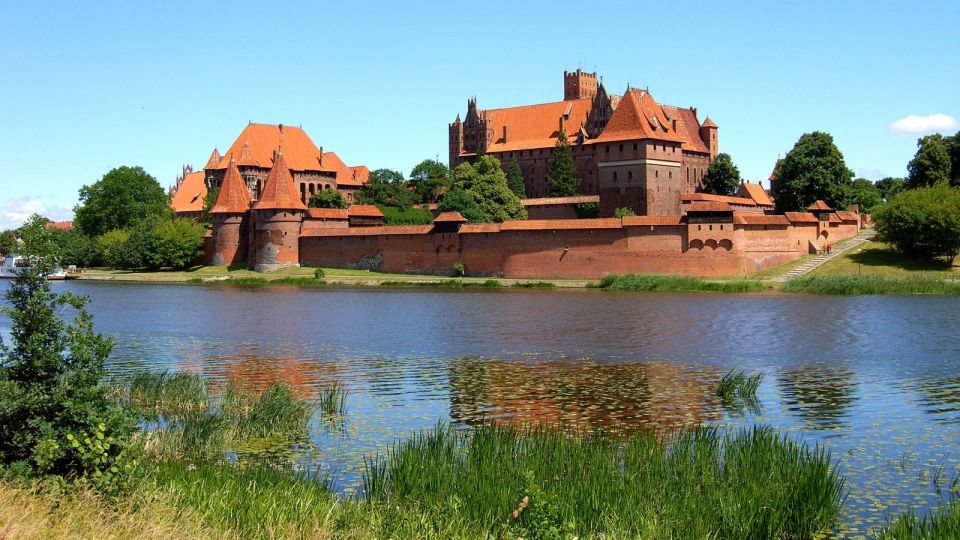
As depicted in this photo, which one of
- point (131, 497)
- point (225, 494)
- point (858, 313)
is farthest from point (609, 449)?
point (858, 313)

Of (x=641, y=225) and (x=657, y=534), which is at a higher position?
(x=641, y=225)

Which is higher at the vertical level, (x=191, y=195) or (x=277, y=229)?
(x=191, y=195)

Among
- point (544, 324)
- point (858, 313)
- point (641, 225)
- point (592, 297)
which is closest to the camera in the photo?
point (544, 324)

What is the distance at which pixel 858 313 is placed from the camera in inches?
959

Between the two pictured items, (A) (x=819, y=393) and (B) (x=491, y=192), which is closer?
(A) (x=819, y=393)

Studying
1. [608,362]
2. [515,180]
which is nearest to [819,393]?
[608,362]

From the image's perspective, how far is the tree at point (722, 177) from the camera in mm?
52875

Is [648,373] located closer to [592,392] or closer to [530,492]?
[592,392]

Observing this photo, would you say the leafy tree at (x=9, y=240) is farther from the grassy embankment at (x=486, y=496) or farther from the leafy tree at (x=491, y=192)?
the leafy tree at (x=491, y=192)

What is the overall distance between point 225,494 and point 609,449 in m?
3.27

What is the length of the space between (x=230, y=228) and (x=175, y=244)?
262cm

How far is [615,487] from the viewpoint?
7246mm

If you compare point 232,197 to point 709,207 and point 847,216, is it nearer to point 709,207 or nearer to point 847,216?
point 709,207

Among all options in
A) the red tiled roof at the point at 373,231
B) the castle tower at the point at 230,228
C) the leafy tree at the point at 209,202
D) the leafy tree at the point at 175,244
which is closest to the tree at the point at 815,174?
the red tiled roof at the point at 373,231
